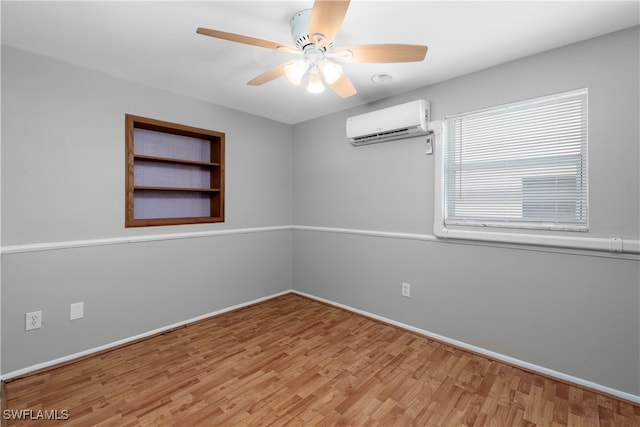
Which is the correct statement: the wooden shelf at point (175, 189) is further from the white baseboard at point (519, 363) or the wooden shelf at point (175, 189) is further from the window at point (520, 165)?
the window at point (520, 165)

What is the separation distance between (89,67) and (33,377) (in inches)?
93.2

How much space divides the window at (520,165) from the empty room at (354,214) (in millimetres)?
14

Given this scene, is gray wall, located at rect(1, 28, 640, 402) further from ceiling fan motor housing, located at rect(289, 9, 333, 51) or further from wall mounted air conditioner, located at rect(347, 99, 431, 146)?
ceiling fan motor housing, located at rect(289, 9, 333, 51)

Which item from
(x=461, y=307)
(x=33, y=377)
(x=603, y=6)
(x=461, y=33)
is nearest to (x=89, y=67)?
(x=33, y=377)

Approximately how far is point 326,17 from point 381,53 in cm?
43

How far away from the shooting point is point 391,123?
277 centimetres

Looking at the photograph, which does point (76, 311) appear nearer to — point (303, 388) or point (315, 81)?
point (303, 388)

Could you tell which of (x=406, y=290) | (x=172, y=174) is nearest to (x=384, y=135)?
(x=406, y=290)

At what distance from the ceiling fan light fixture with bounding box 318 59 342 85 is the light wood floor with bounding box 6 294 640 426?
203 centimetres

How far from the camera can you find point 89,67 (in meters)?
2.38

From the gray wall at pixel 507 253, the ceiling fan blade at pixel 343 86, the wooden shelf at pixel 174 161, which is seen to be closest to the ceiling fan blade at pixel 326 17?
the ceiling fan blade at pixel 343 86

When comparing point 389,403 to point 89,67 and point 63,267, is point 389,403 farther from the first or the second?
point 89,67
